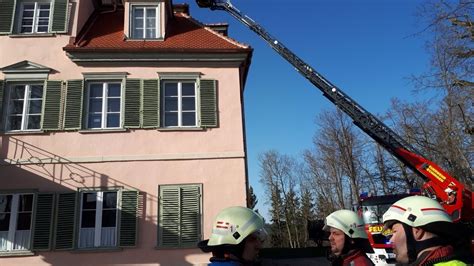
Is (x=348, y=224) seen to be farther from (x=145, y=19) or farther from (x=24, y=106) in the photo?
(x=145, y=19)

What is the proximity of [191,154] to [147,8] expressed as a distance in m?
5.77

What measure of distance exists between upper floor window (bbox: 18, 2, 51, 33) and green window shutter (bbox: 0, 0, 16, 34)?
27 cm

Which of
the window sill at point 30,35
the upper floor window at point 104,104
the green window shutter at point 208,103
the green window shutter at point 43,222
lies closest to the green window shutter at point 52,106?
the upper floor window at point 104,104

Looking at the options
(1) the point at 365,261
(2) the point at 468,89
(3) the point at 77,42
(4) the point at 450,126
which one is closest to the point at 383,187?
(4) the point at 450,126

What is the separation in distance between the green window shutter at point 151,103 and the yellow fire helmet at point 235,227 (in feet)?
32.3

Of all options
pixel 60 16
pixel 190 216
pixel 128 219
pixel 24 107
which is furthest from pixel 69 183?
pixel 60 16

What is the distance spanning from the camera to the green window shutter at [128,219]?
37.3 ft

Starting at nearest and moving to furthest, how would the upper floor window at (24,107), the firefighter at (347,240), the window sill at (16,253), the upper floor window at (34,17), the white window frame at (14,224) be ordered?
the firefighter at (347,240), the window sill at (16,253), the white window frame at (14,224), the upper floor window at (24,107), the upper floor window at (34,17)

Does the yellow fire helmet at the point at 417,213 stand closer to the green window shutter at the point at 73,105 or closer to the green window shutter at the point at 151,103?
the green window shutter at the point at 151,103

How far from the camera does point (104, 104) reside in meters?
12.6

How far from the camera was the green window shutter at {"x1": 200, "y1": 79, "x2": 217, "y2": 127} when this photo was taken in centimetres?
1255

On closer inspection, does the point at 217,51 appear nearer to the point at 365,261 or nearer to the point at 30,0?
the point at 30,0

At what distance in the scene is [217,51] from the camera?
1306cm

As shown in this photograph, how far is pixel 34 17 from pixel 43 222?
688 cm
